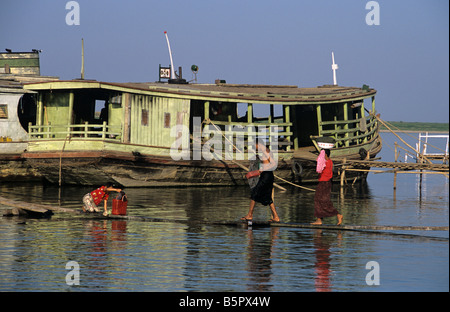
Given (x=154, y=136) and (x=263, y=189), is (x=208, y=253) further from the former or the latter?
(x=154, y=136)

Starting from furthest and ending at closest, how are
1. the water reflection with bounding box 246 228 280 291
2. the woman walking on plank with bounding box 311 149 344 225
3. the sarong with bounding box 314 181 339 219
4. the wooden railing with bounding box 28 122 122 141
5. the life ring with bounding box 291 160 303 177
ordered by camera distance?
the life ring with bounding box 291 160 303 177 → the wooden railing with bounding box 28 122 122 141 → the sarong with bounding box 314 181 339 219 → the woman walking on plank with bounding box 311 149 344 225 → the water reflection with bounding box 246 228 280 291

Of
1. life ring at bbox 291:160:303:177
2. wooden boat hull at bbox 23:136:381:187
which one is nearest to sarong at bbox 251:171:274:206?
wooden boat hull at bbox 23:136:381:187

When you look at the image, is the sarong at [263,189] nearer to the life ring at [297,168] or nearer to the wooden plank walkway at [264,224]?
the wooden plank walkway at [264,224]

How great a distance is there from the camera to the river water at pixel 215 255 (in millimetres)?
9898

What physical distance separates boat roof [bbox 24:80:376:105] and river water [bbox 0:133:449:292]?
5.34 m

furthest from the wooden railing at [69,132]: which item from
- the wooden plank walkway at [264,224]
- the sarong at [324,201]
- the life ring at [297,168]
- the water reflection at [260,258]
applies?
the sarong at [324,201]

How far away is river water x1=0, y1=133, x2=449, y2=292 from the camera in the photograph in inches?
390

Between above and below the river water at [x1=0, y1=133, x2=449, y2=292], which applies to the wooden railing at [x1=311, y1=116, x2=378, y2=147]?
above

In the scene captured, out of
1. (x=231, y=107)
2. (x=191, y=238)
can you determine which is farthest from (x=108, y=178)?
(x=191, y=238)

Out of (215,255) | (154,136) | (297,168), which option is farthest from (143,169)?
(215,255)

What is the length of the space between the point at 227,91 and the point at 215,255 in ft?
44.0

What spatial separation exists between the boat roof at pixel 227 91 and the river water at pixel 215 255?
17.5ft

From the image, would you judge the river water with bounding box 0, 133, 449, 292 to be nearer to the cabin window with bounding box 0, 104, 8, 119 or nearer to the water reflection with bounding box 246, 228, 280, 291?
the water reflection with bounding box 246, 228, 280, 291

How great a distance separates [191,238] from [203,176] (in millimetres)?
10445
